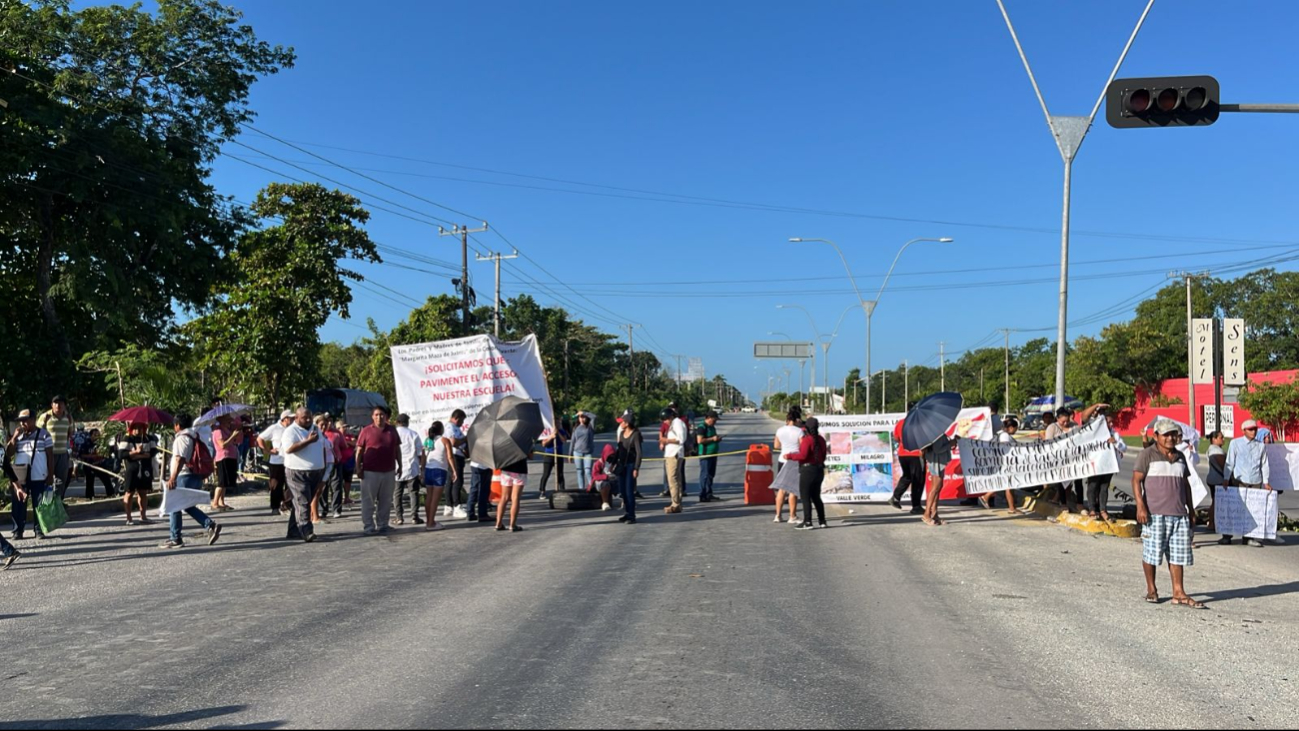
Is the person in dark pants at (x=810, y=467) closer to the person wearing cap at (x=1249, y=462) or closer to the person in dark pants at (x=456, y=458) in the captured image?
the person in dark pants at (x=456, y=458)

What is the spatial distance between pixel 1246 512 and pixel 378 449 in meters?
11.7

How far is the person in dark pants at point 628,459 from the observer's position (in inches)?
584

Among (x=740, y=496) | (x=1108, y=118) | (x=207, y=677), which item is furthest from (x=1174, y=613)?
(x=740, y=496)

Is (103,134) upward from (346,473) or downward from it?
upward

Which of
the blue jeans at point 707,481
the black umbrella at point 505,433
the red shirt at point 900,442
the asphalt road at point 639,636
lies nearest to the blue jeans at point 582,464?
the blue jeans at point 707,481

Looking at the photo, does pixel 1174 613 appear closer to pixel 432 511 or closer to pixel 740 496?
pixel 432 511

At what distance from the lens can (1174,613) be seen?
845 centimetres

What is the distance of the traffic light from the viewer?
36.6 feet

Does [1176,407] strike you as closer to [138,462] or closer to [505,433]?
[505,433]

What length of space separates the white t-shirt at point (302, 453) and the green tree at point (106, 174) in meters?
15.7

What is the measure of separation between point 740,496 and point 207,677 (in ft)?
48.7

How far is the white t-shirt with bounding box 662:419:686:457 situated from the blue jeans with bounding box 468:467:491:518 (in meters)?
3.11

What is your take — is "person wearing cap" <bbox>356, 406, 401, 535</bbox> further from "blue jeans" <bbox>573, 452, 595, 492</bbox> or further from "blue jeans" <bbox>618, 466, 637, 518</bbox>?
"blue jeans" <bbox>573, 452, 595, 492</bbox>

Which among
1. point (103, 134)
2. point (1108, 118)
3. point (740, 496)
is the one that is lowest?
point (740, 496)
